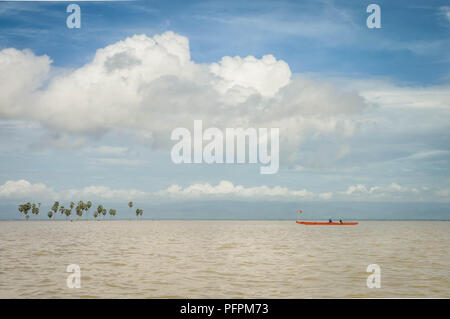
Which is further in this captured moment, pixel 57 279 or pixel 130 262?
pixel 130 262

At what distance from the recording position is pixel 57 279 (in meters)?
31.2

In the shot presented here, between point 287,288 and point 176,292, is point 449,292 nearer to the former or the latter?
point 287,288

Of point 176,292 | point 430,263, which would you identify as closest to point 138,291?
point 176,292

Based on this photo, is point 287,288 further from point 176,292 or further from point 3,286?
point 3,286
